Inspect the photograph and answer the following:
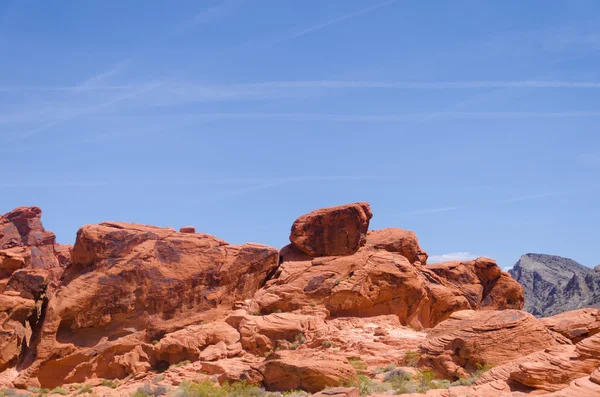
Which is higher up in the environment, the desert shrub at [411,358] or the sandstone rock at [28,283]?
A: the sandstone rock at [28,283]

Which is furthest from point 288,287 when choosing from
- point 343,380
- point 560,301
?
point 560,301

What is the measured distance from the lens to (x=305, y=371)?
21859 mm

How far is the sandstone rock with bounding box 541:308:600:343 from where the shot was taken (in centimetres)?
2462

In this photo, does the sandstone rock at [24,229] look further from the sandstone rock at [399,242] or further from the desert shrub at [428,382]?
the desert shrub at [428,382]

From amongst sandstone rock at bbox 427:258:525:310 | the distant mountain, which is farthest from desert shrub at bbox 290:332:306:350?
the distant mountain

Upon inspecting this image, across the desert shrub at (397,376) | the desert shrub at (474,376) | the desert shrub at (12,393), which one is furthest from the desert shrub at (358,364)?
the desert shrub at (12,393)

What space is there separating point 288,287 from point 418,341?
779 centimetres

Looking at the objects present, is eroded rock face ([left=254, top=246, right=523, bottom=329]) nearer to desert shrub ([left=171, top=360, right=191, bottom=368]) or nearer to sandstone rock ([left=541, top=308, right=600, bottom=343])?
desert shrub ([left=171, top=360, right=191, bottom=368])

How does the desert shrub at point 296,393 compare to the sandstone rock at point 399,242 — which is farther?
the sandstone rock at point 399,242

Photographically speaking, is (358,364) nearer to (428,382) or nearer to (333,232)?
(428,382)

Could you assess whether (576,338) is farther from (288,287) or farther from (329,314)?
(288,287)

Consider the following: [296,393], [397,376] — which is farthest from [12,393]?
[397,376]

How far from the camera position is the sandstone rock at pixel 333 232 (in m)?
34.8

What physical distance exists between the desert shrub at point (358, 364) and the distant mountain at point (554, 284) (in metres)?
51.8
